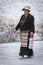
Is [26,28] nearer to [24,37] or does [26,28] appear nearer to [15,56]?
[24,37]

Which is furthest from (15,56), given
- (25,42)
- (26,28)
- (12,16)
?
(12,16)

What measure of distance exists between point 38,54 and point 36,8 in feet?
12.9

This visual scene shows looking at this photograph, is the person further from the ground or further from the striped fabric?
the ground

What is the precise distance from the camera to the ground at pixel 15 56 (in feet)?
27.7

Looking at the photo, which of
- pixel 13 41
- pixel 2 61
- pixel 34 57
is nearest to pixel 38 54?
pixel 34 57

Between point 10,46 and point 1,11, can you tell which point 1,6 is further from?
point 10,46

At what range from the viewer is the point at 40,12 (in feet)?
44.4

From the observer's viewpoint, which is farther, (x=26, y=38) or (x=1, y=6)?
(x=1, y=6)

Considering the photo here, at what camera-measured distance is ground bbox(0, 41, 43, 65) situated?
8430 mm

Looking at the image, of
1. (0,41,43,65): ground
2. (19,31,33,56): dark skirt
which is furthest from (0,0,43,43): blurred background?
(19,31,33,56): dark skirt

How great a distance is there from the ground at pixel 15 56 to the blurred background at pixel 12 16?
92cm

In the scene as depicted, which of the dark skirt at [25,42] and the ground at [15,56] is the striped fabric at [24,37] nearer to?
the dark skirt at [25,42]

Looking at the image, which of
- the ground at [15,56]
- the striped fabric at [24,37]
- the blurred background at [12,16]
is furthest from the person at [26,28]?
the blurred background at [12,16]

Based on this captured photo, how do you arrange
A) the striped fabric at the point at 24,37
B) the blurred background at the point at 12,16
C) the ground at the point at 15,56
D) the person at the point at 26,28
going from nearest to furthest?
the ground at the point at 15,56 → the person at the point at 26,28 → the striped fabric at the point at 24,37 → the blurred background at the point at 12,16
